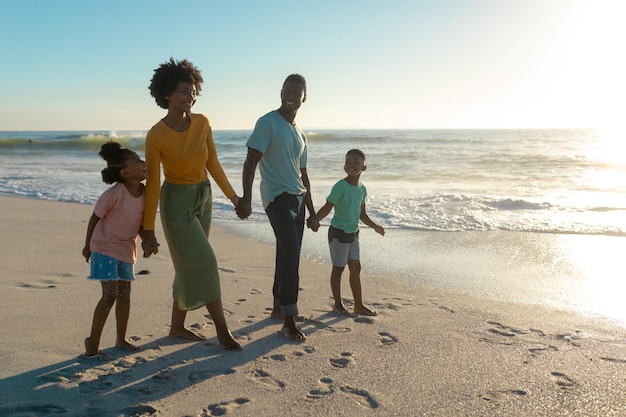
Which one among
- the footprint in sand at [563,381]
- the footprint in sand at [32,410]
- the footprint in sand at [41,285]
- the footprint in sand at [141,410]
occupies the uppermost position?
the footprint in sand at [41,285]

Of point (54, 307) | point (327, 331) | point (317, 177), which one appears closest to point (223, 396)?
point (327, 331)

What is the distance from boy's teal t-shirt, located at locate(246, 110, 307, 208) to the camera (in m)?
3.75

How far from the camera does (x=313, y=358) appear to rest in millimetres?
3469

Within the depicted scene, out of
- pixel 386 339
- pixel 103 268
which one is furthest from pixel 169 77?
pixel 386 339

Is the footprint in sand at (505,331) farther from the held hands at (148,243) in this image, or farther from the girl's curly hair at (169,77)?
the girl's curly hair at (169,77)

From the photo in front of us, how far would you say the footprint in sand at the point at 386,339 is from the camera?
3761 mm

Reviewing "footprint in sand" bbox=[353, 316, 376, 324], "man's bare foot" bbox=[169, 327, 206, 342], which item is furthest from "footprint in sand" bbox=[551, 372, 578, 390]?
"man's bare foot" bbox=[169, 327, 206, 342]

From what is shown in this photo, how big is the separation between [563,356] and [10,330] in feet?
12.1

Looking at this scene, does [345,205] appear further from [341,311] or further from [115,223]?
[115,223]

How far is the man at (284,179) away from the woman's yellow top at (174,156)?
36 cm

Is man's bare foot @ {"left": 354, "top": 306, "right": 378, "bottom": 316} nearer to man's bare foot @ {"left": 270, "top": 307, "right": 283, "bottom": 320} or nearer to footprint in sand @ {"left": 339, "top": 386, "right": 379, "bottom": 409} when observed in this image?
man's bare foot @ {"left": 270, "top": 307, "right": 283, "bottom": 320}

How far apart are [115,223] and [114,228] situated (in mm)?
A: 31

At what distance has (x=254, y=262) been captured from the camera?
19.9 feet

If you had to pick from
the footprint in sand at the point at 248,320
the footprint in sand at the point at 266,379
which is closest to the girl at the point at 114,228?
the footprint in sand at the point at 266,379
